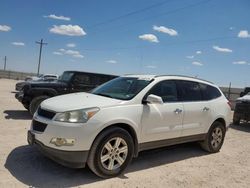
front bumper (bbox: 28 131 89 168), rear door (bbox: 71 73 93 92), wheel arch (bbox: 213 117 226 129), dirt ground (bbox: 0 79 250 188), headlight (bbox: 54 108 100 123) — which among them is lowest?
dirt ground (bbox: 0 79 250 188)

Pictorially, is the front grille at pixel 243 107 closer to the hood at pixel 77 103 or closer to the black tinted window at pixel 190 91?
the black tinted window at pixel 190 91

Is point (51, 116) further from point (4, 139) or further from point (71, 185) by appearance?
point (4, 139)

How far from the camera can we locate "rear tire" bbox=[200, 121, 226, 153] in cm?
702

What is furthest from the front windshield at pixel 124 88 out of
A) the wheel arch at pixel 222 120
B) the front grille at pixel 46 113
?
the wheel arch at pixel 222 120

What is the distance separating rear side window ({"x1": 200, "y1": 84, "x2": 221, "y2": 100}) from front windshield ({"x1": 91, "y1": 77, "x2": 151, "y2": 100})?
1842 mm

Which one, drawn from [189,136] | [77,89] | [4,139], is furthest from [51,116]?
[77,89]

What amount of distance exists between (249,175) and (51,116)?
3999mm

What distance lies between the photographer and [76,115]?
4668 mm

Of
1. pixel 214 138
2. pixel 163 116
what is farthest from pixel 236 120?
pixel 163 116

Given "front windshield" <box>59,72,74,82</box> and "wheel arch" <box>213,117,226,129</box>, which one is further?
"front windshield" <box>59,72,74,82</box>

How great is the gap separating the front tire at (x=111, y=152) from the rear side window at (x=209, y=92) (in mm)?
2666

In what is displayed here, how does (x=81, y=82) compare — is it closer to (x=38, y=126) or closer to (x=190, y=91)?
(x=190, y=91)

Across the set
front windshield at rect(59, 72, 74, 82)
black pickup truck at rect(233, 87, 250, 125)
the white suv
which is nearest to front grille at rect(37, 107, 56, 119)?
the white suv

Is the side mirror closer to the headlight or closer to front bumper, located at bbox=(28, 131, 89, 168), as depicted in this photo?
the headlight
